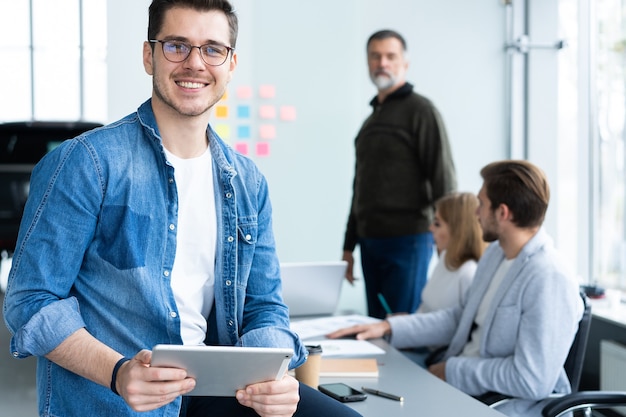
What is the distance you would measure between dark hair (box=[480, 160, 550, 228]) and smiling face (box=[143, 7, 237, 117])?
3.89 feet

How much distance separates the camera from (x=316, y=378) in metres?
1.81

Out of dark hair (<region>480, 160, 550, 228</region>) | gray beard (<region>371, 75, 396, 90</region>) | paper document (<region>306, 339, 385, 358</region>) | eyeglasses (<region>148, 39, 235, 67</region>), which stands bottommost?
paper document (<region>306, 339, 385, 358</region>)

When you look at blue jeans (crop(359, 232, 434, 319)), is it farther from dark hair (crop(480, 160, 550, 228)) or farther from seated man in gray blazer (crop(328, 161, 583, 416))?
dark hair (crop(480, 160, 550, 228))

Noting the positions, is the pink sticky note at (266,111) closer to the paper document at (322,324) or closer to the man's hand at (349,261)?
the man's hand at (349,261)

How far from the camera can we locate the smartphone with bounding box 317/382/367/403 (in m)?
1.72

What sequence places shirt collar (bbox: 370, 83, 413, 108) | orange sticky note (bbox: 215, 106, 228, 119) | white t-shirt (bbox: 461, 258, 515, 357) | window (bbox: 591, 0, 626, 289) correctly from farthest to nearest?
orange sticky note (bbox: 215, 106, 228, 119)
window (bbox: 591, 0, 626, 289)
shirt collar (bbox: 370, 83, 413, 108)
white t-shirt (bbox: 461, 258, 515, 357)

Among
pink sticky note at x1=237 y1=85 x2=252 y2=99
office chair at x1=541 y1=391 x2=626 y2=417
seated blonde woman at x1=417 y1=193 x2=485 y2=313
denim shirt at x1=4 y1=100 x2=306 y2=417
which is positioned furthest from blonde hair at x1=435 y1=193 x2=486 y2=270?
pink sticky note at x1=237 y1=85 x2=252 y2=99

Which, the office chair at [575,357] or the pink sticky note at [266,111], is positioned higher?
the pink sticky note at [266,111]

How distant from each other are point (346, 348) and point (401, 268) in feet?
4.65

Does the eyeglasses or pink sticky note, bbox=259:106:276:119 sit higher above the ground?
pink sticky note, bbox=259:106:276:119

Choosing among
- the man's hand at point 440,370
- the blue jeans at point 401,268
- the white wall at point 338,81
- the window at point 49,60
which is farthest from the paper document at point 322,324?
the window at point 49,60

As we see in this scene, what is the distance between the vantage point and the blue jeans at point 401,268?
3.61 metres

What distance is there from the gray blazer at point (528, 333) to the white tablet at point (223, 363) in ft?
3.33

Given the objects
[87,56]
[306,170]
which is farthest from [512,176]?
[87,56]
